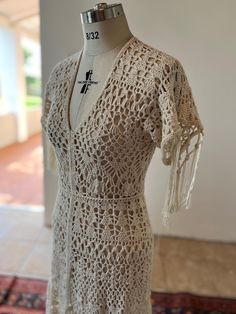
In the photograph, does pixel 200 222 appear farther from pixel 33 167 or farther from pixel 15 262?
pixel 33 167

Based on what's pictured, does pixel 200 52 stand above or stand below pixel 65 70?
above

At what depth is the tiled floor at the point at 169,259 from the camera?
1.66 meters

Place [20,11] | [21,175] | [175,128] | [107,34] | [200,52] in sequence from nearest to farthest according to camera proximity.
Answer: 1. [175,128]
2. [107,34]
3. [200,52]
4. [21,175]
5. [20,11]

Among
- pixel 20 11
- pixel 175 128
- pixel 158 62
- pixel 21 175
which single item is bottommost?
pixel 21 175

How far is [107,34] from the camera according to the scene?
73cm

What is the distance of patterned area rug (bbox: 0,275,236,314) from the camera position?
4.70 ft

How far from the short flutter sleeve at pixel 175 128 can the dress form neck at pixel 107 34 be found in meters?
0.16

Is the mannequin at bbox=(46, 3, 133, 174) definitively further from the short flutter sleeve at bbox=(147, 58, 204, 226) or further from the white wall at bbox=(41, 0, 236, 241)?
the white wall at bbox=(41, 0, 236, 241)

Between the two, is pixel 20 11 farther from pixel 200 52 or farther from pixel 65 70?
pixel 65 70

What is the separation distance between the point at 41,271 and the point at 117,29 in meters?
1.51

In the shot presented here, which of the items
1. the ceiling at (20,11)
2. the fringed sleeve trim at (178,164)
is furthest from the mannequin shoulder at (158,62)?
the ceiling at (20,11)

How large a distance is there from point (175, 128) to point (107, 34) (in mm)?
314

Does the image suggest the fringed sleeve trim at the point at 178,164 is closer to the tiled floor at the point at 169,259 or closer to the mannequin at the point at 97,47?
the mannequin at the point at 97,47

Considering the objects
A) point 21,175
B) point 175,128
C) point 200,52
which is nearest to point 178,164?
point 175,128
